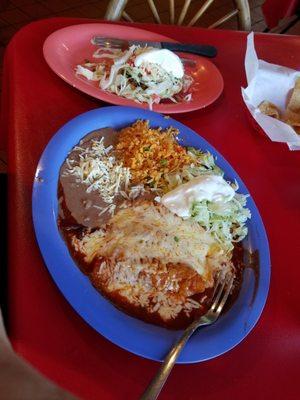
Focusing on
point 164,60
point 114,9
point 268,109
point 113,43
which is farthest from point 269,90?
point 114,9

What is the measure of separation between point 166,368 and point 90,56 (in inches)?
42.9

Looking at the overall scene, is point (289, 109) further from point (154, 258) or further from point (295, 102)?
point (154, 258)

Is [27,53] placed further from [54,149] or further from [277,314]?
[277,314]

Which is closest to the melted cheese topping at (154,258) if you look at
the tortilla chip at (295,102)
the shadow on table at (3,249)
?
the shadow on table at (3,249)

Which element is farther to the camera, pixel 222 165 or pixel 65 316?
pixel 222 165

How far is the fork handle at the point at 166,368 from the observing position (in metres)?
0.76

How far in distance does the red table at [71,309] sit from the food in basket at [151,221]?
95 mm

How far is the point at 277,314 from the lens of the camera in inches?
41.1

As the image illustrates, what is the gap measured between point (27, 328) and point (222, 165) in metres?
0.72

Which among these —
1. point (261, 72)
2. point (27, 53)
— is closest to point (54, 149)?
point (27, 53)

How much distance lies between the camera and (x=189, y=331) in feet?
2.94

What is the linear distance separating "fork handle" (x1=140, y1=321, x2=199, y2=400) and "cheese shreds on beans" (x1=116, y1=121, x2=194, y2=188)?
1.41ft

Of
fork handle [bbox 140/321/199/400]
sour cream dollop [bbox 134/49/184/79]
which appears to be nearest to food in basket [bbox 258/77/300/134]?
sour cream dollop [bbox 134/49/184/79]

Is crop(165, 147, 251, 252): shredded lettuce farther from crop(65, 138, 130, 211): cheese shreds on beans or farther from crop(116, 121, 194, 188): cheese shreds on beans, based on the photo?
crop(65, 138, 130, 211): cheese shreds on beans
